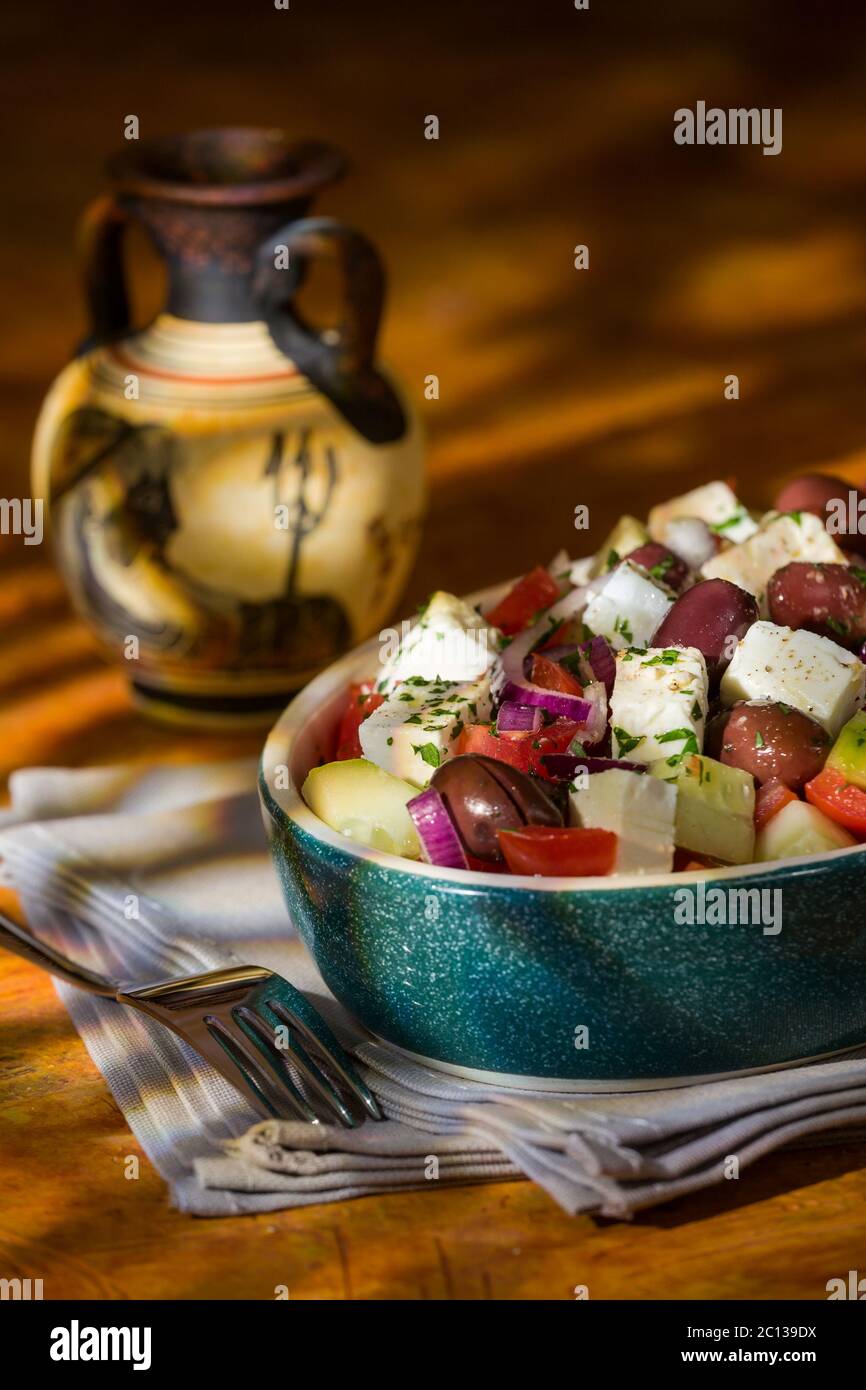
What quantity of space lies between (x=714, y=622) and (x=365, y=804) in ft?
1.22

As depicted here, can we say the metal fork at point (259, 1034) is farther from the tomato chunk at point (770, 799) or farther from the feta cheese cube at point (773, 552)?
the feta cheese cube at point (773, 552)

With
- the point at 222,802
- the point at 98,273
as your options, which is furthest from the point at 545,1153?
the point at 98,273

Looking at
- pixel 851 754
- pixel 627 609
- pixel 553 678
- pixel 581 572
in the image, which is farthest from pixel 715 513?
pixel 851 754

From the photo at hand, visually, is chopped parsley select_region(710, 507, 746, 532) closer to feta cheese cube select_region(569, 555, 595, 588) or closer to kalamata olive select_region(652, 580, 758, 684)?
feta cheese cube select_region(569, 555, 595, 588)

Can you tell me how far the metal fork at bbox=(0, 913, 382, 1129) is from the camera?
1563mm

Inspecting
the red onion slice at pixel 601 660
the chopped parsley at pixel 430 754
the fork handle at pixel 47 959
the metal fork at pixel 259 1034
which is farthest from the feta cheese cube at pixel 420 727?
the fork handle at pixel 47 959

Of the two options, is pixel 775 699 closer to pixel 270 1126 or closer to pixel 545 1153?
pixel 545 1153

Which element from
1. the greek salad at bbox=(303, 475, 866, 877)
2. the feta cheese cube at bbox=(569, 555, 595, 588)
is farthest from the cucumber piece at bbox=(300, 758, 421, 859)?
the feta cheese cube at bbox=(569, 555, 595, 588)

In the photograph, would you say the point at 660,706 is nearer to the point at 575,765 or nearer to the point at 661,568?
the point at 575,765

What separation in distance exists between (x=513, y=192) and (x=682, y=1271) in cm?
362

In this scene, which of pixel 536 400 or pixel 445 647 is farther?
pixel 536 400

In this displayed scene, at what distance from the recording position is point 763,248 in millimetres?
4223

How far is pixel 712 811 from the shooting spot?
152 centimetres

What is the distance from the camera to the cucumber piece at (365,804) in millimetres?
1579
